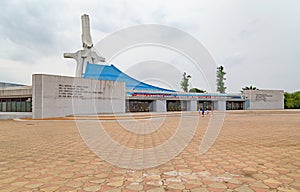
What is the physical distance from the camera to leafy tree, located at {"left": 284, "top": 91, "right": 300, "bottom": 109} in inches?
1854

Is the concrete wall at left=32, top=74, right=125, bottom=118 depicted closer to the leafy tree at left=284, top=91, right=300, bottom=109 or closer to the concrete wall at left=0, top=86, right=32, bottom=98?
the concrete wall at left=0, top=86, right=32, bottom=98

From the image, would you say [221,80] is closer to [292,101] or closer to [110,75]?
[292,101]

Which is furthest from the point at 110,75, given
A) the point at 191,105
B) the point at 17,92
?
the point at 191,105

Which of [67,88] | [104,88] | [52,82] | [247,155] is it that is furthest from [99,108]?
[247,155]

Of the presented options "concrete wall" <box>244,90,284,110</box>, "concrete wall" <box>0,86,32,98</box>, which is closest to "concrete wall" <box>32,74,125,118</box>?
"concrete wall" <box>0,86,32,98</box>

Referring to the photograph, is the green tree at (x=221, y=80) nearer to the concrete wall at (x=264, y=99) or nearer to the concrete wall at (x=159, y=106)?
the concrete wall at (x=264, y=99)

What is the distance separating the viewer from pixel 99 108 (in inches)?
820

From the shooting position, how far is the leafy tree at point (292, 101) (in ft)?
155

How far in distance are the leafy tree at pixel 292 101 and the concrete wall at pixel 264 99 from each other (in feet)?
19.7

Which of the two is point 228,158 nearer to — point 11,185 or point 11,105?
point 11,185

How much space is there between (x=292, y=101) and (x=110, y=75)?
3988 centimetres

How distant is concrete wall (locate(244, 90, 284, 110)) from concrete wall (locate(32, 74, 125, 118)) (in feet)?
86.7

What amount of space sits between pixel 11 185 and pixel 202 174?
2510 mm

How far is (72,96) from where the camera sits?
18.5 metres
